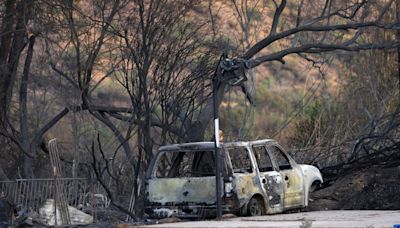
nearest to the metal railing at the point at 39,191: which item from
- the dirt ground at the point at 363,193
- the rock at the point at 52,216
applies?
the rock at the point at 52,216

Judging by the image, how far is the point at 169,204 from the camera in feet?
57.7

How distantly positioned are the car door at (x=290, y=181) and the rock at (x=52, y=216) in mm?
4072

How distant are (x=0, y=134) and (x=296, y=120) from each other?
1302cm

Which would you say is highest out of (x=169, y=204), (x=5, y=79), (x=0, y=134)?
(x=5, y=79)

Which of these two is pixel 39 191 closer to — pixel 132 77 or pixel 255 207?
pixel 132 77

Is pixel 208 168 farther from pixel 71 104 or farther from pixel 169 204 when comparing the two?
pixel 71 104

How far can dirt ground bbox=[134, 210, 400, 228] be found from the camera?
14.5 metres

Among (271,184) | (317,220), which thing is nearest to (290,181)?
(271,184)

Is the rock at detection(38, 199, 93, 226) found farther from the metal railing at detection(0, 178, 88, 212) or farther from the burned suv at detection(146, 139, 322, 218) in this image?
the burned suv at detection(146, 139, 322, 218)

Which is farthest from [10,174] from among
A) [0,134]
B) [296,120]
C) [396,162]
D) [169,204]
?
[296,120]

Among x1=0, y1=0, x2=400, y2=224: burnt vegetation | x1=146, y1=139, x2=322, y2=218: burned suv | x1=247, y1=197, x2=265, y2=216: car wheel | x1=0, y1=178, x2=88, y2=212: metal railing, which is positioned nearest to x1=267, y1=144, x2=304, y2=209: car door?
x1=146, y1=139, x2=322, y2=218: burned suv

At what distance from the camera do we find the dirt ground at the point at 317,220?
47.7 feet

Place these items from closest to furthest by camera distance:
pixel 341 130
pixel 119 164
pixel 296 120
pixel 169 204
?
pixel 169 204
pixel 119 164
pixel 341 130
pixel 296 120

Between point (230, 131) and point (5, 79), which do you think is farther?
point (230, 131)
